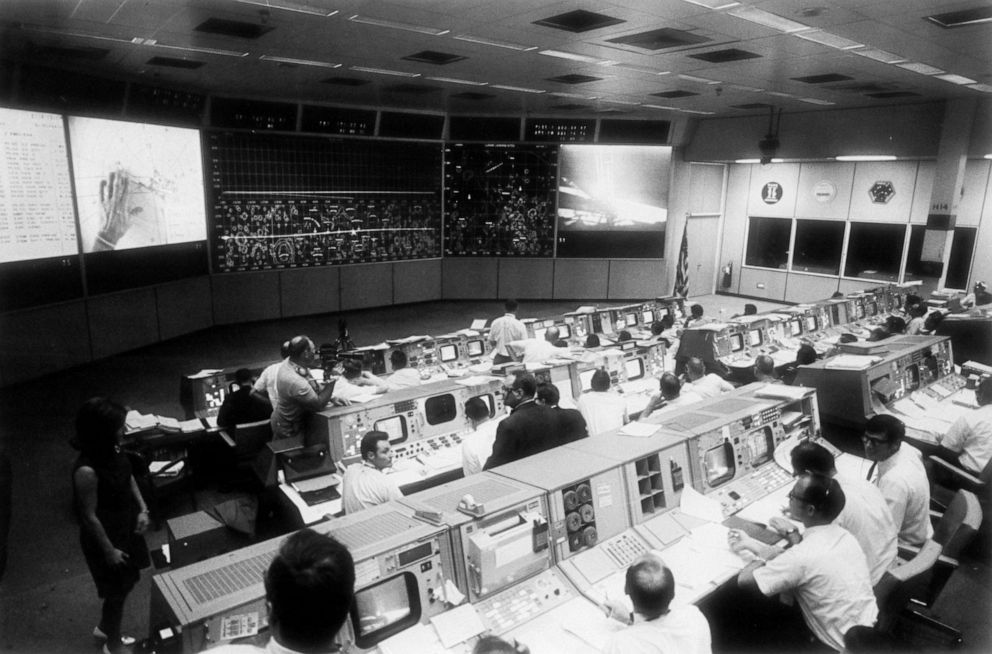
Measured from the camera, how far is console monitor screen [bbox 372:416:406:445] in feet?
13.1

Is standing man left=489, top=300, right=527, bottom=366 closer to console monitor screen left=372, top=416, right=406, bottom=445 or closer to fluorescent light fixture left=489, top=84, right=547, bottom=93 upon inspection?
console monitor screen left=372, top=416, right=406, bottom=445

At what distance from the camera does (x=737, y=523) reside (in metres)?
3.21

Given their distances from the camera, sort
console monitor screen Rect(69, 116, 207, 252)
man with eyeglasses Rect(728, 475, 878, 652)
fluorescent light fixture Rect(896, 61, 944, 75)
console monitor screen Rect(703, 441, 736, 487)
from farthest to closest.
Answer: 1. console monitor screen Rect(69, 116, 207, 252)
2. fluorescent light fixture Rect(896, 61, 944, 75)
3. console monitor screen Rect(703, 441, 736, 487)
4. man with eyeglasses Rect(728, 475, 878, 652)

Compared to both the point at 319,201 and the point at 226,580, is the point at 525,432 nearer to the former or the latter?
the point at 226,580

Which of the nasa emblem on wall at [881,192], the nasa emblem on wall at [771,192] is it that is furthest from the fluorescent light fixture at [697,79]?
the nasa emblem on wall at [771,192]

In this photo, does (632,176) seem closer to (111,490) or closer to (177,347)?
A: (177,347)

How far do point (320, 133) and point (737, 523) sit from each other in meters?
8.93

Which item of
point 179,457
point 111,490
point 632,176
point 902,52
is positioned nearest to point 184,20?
point 179,457

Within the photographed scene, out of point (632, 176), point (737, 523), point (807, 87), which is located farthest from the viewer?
point (632, 176)

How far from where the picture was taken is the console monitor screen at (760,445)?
3791 millimetres

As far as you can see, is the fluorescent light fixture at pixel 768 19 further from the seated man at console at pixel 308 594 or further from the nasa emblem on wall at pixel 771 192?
the nasa emblem on wall at pixel 771 192

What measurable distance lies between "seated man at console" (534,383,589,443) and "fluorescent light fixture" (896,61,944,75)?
18.3ft

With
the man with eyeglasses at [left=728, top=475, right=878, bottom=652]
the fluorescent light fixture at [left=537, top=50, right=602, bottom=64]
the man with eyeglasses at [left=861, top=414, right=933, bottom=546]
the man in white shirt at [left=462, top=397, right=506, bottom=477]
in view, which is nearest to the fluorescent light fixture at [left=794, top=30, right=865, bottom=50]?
the fluorescent light fixture at [left=537, top=50, right=602, bottom=64]

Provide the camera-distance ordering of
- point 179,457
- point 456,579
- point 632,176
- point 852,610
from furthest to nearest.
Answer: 1. point 632,176
2. point 179,457
3. point 852,610
4. point 456,579
